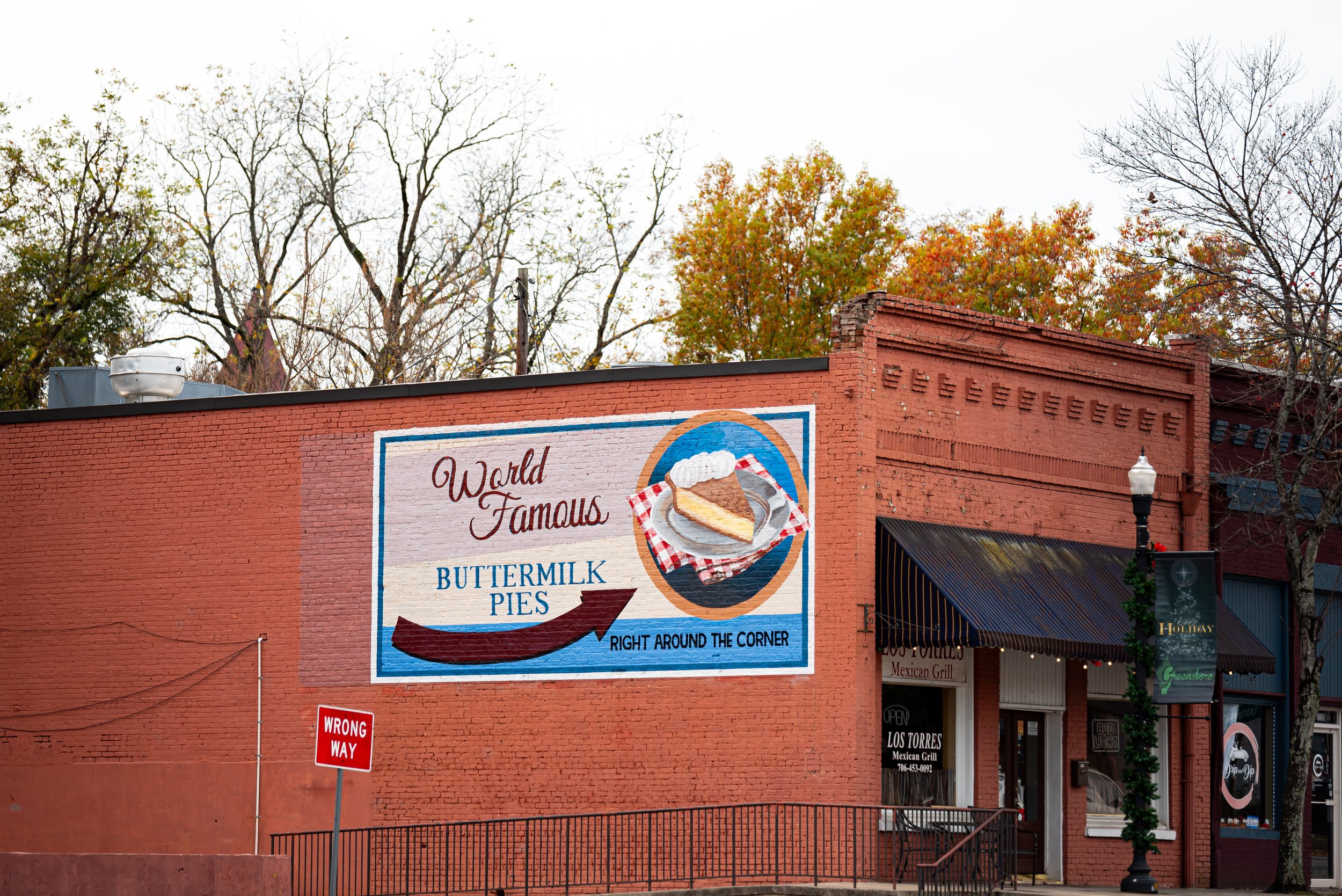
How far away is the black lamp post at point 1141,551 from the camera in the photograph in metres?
19.6

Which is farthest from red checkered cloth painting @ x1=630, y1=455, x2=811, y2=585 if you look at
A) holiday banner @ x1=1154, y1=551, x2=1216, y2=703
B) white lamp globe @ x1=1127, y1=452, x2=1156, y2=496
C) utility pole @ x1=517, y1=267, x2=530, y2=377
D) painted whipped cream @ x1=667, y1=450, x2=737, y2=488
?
utility pole @ x1=517, y1=267, x2=530, y2=377

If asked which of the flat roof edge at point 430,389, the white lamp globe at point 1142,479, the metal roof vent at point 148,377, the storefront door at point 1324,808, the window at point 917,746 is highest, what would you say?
the metal roof vent at point 148,377

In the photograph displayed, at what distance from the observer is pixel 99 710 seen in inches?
939

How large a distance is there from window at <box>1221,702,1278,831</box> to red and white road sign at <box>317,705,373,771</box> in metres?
13.5

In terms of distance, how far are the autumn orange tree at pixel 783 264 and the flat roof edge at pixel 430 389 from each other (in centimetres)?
2057

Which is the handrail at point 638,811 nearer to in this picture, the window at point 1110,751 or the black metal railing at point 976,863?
the black metal railing at point 976,863

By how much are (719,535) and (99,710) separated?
988cm

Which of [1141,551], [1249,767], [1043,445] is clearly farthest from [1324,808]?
[1141,551]

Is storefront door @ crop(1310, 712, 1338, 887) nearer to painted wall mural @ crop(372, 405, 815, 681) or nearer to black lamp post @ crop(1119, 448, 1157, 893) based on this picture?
black lamp post @ crop(1119, 448, 1157, 893)

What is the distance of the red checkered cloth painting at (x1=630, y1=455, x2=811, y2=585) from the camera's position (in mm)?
20391

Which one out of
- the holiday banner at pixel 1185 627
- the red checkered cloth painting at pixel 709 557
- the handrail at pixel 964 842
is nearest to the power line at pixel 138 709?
the red checkered cloth painting at pixel 709 557

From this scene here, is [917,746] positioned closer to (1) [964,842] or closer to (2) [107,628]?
(1) [964,842]

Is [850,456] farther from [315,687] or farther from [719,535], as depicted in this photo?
[315,687]

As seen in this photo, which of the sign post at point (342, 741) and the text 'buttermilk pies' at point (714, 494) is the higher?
the text 'buttermilk pies' at point (714, 494)
